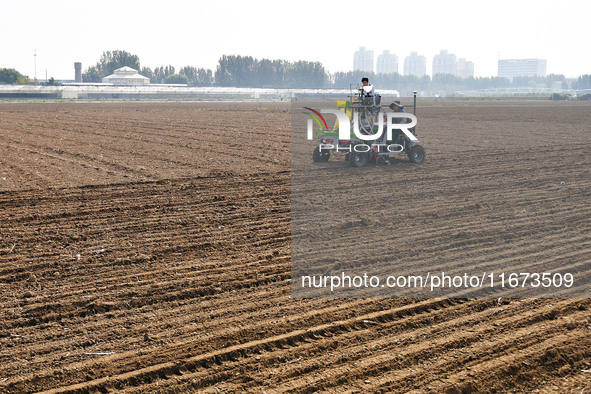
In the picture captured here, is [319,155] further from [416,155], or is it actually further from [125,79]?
[125,79]

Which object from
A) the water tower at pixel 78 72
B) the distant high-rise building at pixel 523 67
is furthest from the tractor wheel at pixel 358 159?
the water tower at pixel 78 72

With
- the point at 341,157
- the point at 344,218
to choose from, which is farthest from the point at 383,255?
the point at 341,157

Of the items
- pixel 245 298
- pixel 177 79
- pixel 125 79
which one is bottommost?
pixel 245 298

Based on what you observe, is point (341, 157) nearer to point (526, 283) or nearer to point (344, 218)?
point (344, 218)

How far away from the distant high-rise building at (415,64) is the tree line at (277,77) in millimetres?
2294

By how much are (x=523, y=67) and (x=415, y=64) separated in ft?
116

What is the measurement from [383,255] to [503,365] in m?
3.38

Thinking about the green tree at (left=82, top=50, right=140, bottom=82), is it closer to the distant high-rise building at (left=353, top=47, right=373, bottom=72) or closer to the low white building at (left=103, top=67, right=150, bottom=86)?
the low white building at (left=103, top=67, right=150, bottom=86)

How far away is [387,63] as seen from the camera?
60.4 metres

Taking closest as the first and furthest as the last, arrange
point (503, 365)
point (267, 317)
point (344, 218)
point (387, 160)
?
point (503, 365) → point (267, 317) → point (344, 218) → point (387, 160)

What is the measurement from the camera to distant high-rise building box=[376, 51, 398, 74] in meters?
56.9

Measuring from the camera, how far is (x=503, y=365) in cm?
536

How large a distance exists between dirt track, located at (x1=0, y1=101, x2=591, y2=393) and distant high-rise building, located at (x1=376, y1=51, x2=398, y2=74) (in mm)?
42348

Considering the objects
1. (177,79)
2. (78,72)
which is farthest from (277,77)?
(78,72)
